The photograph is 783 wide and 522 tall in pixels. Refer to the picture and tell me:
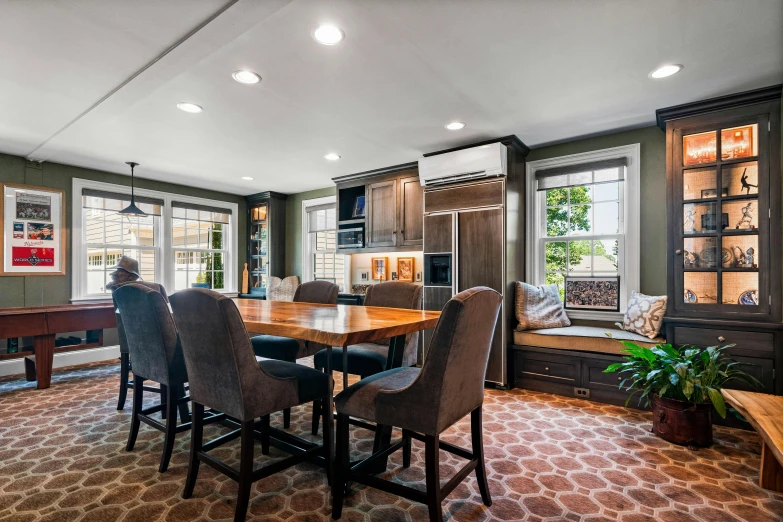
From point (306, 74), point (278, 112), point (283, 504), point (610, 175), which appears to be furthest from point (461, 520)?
point (610, 175)

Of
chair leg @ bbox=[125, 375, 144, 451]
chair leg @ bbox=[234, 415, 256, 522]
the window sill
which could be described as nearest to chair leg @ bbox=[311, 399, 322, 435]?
chair leg @ bbox=[234, 415, 256, 522]

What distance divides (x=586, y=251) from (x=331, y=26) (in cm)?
320

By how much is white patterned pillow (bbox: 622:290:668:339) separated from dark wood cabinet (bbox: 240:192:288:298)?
16.6 feet

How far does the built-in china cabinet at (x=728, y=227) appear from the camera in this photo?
9.28ft

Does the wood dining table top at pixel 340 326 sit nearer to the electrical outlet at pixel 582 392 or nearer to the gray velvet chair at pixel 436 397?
the gray velvet chair at pixel 436 397

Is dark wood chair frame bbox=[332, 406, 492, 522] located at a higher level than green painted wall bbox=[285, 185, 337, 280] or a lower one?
lower

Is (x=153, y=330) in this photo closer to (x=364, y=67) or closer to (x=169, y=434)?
(x=169, y=434)

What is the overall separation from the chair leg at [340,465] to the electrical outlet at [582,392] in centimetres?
256

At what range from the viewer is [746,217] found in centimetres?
295

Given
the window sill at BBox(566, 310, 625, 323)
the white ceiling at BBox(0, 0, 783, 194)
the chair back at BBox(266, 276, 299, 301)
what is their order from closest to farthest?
the white ceiling at BBox(0, 0, 783, 194)
the window sill at BBox(566, 310, 625, 323)
the chair back at BBox(266, 276, 299, 301)

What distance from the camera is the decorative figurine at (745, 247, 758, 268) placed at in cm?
291

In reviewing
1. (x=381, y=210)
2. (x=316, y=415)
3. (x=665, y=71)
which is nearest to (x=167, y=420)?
(x=316, y=415)

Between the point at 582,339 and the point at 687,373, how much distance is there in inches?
36.3

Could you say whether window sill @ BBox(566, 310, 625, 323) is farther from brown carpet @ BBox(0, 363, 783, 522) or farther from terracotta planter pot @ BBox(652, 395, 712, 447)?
terracotta planter pot @ BBox(652, 395, 712, 447)
